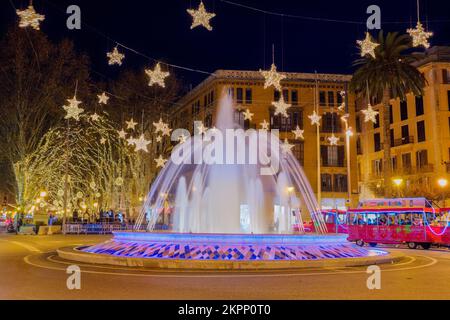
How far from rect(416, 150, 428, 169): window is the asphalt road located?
3889cm

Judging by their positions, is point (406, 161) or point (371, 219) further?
point (406, 161)

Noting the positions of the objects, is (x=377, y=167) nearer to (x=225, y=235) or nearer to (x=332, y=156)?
(x=332, y=156)

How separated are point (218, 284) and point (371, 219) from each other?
68.4 feet

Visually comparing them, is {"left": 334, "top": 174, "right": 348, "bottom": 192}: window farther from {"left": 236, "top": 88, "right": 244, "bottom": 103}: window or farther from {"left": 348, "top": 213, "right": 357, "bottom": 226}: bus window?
{"left": 348, "top": 213, "right": 357, "bottom": 226}: bus window

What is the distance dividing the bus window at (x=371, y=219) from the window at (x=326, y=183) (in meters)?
31.0

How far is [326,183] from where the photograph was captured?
61.4 metres

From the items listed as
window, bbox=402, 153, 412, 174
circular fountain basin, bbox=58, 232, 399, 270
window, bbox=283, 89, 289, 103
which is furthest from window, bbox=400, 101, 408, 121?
circular fountain basin, bbox=58, 232, 399, 270

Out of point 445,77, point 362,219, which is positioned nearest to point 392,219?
point 362,219

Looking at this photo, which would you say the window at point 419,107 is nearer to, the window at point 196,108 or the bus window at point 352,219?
the bus window at point 352,219

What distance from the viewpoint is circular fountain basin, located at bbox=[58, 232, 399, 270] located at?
14523 mm

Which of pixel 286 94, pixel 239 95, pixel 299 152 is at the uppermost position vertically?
pixel 286 94

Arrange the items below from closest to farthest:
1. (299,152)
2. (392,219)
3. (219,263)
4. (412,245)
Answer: (219,263) < (412,245) < (392,219) < (299,152)
